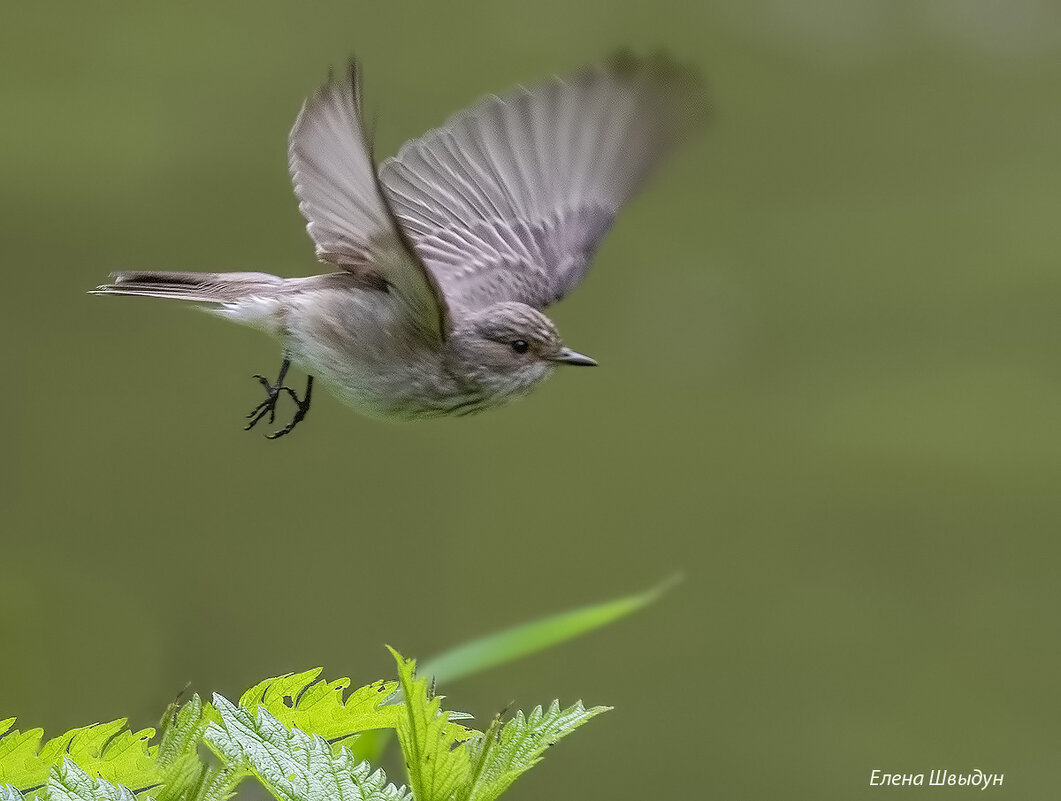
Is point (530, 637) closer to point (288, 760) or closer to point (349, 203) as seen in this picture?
point (349, 203)

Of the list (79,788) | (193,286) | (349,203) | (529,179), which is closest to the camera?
(79,788)

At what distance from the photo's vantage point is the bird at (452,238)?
2.65ft

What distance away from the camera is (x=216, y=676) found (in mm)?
2420

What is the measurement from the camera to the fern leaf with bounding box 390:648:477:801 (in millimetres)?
482

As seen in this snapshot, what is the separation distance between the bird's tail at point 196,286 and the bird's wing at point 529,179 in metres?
0.13

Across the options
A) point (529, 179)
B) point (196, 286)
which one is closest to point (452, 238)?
point (529, 179)

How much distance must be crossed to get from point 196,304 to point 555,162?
39cm

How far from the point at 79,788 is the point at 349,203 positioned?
1.47 feet

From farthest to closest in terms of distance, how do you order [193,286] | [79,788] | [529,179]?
[529,179] → [193,286] → [79,788]

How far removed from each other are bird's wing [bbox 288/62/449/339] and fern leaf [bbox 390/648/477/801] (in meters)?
0.29

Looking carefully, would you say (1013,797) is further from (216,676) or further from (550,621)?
(550,621)

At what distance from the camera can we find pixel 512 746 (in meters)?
0.51

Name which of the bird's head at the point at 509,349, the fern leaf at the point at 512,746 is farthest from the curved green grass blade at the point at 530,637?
the fern leaf at the point at 512,746

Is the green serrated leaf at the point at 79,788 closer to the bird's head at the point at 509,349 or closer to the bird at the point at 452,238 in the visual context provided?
the bird at the point at 452,238
